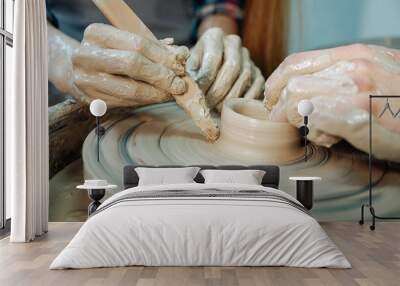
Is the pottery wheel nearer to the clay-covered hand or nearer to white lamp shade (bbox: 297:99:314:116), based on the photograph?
the clay-covered hand

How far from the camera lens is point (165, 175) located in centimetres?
634

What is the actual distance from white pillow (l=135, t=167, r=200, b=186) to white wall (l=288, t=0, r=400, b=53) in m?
2.22

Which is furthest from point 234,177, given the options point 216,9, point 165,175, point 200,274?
point 200,274

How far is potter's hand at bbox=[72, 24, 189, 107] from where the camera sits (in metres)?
Answer: 6.89

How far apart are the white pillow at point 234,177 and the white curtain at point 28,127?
5.96ft

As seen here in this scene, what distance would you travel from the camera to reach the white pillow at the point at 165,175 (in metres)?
6.28

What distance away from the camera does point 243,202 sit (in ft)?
14.8

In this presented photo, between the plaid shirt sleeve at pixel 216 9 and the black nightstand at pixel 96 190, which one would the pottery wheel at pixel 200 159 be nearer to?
the black nightstand at pixel 96 190

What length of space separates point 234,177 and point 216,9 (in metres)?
2.29

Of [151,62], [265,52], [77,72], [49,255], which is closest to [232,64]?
[265,52]

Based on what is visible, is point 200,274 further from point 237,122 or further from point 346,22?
point 346,22

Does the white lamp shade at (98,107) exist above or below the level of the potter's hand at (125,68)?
below

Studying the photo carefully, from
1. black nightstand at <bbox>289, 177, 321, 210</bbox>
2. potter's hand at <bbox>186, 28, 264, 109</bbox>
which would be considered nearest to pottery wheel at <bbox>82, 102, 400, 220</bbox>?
black nightstand at <bbox>289, 177, 321, 210</bbox>

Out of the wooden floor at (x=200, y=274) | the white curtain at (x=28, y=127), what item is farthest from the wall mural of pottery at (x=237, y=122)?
the wooden floor at (x=200, y=274)
